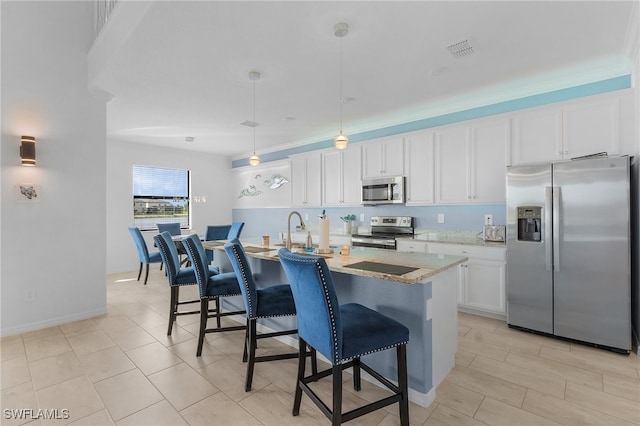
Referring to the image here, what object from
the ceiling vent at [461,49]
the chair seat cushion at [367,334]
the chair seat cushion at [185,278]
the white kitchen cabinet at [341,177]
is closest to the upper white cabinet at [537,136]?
the ceiling vent at [461,49]

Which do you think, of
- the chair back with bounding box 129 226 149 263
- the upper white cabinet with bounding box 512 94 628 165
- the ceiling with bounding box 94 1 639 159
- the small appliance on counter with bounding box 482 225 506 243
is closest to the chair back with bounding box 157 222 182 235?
the chair back with bounding box 129 226 149 263

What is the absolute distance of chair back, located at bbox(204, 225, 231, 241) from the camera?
20.0ft

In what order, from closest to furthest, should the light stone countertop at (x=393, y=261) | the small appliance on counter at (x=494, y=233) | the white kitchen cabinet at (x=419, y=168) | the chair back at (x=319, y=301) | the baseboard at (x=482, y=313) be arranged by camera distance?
the chair back at (x=319, y=301) < the light stone countertop at (x=393, y=261) < the baseboard at (x=482, y=313) < the small appliance on counter at (x=494, y=233) < the white kitchen cabinet at (x=419, y=168)

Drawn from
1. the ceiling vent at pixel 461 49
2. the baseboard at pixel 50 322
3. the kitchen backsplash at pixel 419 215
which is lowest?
the baseboard at pixel 50 322

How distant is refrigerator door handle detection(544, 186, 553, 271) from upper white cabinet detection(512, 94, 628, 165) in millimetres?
626

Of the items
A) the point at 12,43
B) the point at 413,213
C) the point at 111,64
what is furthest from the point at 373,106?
the point at 12,43

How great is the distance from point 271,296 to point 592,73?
398 cm

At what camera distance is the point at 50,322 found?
3414mm

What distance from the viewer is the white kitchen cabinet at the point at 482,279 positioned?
11.4 feet

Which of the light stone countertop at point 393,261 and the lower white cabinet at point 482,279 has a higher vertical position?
the light stone countertop at point 393,261

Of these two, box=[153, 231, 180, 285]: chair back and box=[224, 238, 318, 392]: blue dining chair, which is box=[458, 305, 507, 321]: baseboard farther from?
box=[153, 231, 180, 285]: chair back

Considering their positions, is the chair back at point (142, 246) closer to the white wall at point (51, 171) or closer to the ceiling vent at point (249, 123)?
the white wall at point (51, 171)

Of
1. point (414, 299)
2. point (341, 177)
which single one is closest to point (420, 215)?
point (341, 177)

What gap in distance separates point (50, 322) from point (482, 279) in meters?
4.94
